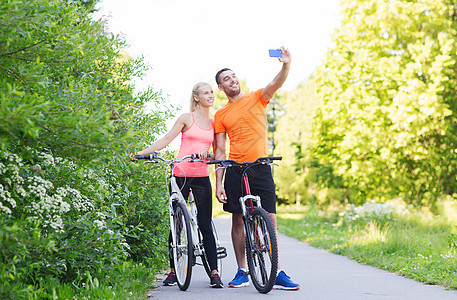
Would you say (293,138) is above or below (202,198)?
above

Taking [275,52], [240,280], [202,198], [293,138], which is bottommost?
[240,280]

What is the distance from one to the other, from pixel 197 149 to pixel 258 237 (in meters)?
1.29

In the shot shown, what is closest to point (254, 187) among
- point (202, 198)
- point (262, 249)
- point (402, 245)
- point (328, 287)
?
point (202, 198)

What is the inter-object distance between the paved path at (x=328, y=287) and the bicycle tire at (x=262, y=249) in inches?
6.1

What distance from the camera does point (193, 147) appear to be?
627 cm

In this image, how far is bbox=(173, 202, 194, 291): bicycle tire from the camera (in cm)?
575

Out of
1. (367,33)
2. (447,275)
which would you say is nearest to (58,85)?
(447,275)

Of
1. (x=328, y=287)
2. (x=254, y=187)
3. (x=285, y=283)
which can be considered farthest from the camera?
(x=328, y=287)

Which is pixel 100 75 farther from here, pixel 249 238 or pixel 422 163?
pixel 422 163

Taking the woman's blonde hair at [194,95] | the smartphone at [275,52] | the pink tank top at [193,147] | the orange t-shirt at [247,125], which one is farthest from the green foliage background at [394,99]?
the smartphone at [275,52]

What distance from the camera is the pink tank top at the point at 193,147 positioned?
246 inches

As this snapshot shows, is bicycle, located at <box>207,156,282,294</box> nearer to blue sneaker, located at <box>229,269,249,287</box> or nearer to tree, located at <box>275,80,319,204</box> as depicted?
blue sneaker, located at <box>229,269,249,287</box>

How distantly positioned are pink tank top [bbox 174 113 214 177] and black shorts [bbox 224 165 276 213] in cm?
34

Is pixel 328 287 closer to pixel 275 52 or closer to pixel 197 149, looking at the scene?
pixel 197 149
